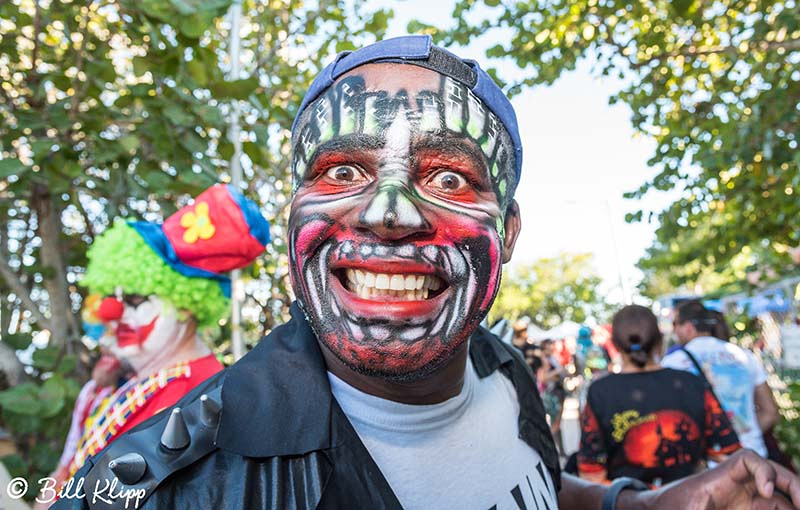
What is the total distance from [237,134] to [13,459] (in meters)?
1.85

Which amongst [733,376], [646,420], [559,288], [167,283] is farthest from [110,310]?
[559,288]

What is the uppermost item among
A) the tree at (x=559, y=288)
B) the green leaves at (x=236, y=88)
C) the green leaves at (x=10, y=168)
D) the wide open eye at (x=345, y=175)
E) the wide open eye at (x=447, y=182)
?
the green leaves at (x=236, y=88)

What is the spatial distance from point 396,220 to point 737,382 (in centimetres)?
347

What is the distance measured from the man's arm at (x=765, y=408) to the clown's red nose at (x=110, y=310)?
3.78m

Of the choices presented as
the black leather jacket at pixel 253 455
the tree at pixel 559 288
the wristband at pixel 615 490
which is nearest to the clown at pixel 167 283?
the black leather jacket at pixel 253 455

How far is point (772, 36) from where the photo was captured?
420 cm

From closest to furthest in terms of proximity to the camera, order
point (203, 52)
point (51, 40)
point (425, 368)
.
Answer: point (425, 368), point (203, 52), point (51, 40)

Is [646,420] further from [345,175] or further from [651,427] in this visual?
[345,175]

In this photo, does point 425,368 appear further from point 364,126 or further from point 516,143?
point 516,143

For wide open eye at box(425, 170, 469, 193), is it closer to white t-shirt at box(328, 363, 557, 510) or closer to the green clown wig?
white t-shirt at box(328, 363, 557, 510)

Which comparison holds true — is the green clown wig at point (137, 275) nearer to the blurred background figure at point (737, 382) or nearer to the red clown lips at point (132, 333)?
the red clown lips at point (132, 333)

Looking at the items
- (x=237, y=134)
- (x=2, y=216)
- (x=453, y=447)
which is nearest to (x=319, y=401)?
(x=453, y=447)

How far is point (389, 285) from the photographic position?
115 cm

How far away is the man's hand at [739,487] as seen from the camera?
122cm
